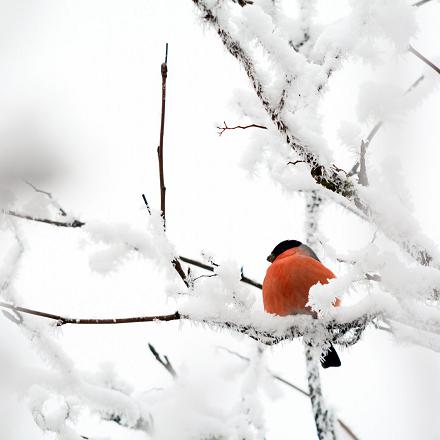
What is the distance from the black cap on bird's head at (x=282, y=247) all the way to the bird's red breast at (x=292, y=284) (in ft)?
2.01

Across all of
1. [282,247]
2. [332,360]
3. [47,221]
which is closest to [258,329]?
[47,221]

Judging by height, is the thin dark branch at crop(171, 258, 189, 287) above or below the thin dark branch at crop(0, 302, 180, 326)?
above

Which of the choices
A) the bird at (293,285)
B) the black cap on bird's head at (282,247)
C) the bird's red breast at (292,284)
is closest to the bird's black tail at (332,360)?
the bird at (293,285)

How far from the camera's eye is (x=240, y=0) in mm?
1287

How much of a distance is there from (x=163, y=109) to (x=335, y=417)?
138 cm

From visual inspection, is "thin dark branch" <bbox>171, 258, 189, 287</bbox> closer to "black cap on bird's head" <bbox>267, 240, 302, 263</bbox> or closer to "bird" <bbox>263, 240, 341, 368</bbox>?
"bird" <bbox>263, 240, 341, 368</bbox>

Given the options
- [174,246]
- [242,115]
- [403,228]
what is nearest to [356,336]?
[403,228]

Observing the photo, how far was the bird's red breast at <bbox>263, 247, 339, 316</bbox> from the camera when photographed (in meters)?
2.55

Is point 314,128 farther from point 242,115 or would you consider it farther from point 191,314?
point 242,115

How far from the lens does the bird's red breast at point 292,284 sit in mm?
2551

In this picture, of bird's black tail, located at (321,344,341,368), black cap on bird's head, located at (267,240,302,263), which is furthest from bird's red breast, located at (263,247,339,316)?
black cap on bird's head, located at (267,240,302,263)

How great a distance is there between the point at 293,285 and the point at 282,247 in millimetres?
869

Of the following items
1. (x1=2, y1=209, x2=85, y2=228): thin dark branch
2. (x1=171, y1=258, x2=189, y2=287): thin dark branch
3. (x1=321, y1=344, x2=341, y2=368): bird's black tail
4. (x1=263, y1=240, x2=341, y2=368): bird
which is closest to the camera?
(x1=171, y1=258, x2=189, y2=287): thin dark branch

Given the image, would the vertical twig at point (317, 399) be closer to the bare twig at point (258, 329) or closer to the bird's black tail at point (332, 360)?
the bare twig at point (258, 329)
